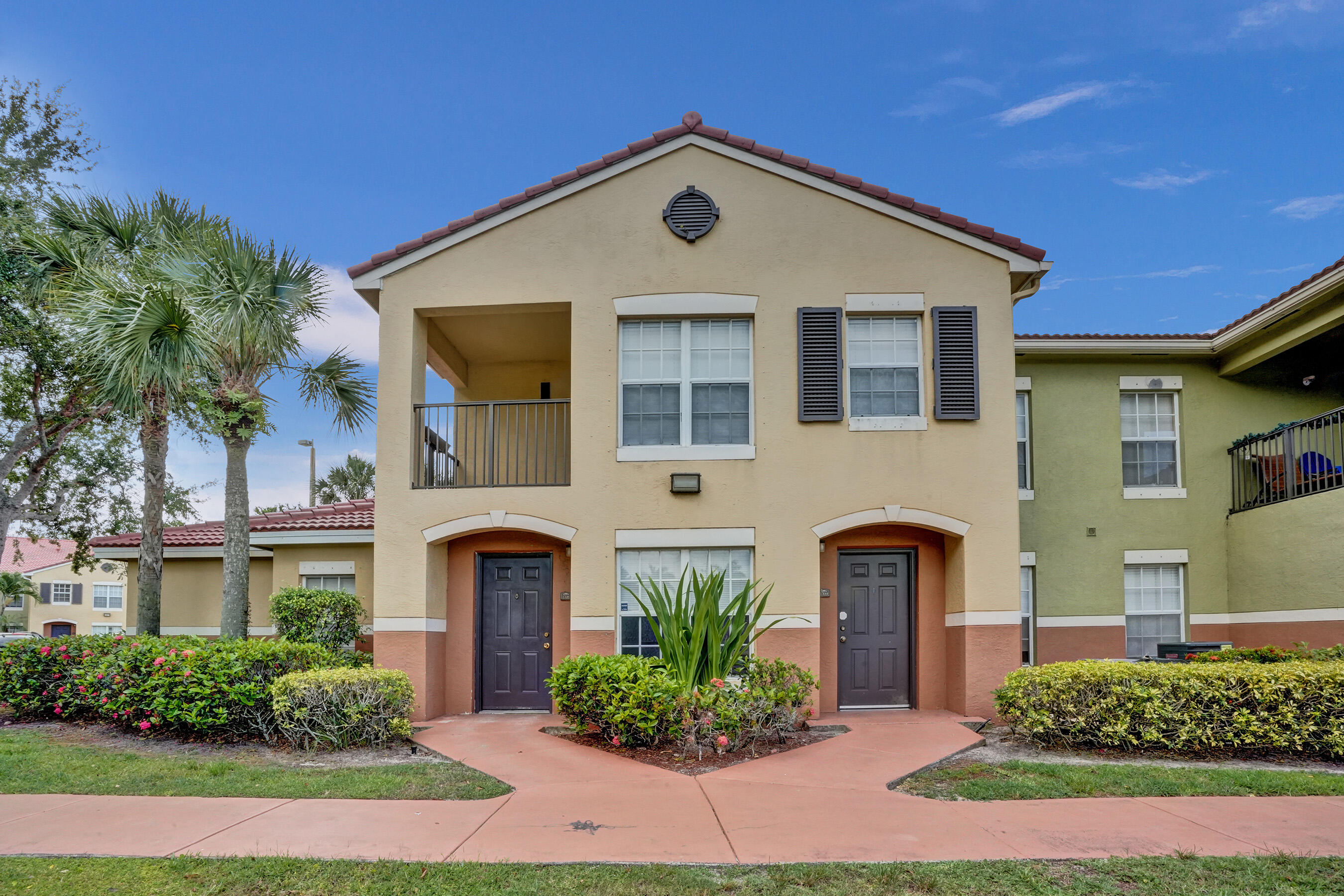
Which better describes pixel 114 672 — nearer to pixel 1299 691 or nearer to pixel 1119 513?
pixel 1299 691

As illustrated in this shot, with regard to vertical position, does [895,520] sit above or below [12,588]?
above

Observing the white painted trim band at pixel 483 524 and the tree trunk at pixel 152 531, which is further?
the tree trunk at pixel 152 531

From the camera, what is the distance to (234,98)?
1753cm

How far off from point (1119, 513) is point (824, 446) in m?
5.51

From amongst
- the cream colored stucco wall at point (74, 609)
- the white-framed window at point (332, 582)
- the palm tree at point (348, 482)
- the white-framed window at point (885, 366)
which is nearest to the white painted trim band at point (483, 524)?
the white-framed window at point (332, 582)

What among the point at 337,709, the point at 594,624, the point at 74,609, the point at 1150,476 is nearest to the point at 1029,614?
the point at 1150,476

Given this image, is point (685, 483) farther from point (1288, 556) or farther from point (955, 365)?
point (1288, 556)

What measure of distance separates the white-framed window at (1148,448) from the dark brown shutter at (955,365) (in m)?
4.07

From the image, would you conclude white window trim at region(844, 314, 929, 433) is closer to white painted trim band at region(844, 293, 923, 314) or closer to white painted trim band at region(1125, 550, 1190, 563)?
white painted trim band at region(844, 293, 923, 314)

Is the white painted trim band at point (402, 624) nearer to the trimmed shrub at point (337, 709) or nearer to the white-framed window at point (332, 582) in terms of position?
the trimmed shrub at point (337, 709)

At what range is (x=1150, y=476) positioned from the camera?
45.0ft

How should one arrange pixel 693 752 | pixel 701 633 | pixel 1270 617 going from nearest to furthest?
pixel 693 752 < pixel 701 633 < pixel 1270 617

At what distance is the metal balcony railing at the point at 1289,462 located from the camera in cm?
1210

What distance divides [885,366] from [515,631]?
234 inches
